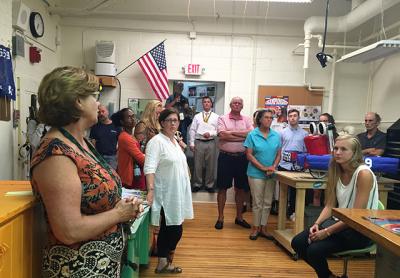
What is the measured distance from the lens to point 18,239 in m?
1.04

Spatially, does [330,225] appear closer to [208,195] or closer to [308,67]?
[208,195]

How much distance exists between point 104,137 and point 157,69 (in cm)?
179

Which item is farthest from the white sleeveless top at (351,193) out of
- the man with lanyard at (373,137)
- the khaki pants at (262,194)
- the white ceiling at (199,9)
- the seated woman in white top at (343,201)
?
the white ceiling at (199,9)

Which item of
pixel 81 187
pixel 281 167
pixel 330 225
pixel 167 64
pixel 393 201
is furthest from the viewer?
pixel 167 64

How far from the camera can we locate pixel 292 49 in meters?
5.54

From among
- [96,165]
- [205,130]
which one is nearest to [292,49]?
[205,130]

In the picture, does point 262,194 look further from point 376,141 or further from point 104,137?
point 104,137

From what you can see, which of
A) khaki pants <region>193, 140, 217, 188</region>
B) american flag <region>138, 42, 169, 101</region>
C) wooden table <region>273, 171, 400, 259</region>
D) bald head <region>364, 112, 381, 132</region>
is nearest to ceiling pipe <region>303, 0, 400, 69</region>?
bald head <region>364, 112, 381, 132</region>

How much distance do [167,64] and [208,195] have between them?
236 cm

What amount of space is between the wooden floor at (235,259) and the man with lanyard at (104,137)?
137 cm

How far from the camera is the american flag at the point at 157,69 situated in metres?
5.27

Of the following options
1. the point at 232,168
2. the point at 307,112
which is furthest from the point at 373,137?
the point at 232,168

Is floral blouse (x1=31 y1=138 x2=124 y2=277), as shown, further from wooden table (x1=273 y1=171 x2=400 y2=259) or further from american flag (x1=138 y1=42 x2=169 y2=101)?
american flag (x1=138 y1=42 x2=169 y2=101)

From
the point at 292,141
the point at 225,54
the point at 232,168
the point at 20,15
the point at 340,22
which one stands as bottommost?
the point at 232,168
